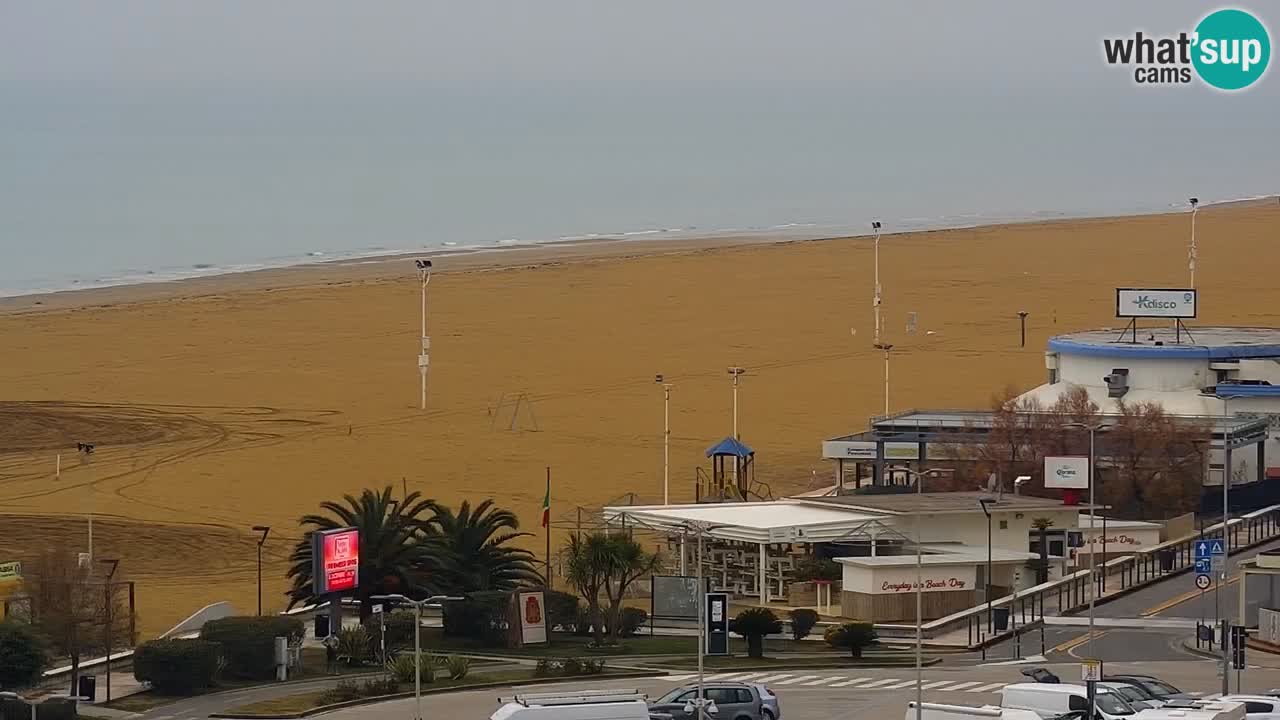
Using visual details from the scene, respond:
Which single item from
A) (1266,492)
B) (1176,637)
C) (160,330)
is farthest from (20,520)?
(160,330)

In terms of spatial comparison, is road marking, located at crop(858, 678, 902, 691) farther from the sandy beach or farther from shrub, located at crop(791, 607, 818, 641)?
the sandy beach

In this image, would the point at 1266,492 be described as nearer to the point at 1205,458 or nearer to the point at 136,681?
the point at 1205,458

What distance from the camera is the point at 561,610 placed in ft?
208

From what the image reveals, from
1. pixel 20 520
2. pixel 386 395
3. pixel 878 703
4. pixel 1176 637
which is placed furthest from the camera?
pixel 386 395

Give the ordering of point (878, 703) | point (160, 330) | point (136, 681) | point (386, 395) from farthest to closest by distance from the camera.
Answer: point (160, 330) < point (386, 395) < point (136, 681) < point (878, 703)

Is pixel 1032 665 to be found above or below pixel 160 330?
below

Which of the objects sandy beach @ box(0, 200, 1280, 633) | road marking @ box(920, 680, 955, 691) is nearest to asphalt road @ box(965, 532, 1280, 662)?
road marking @ box(920, 680, 955, 691)

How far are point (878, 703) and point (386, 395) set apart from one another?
2400 inches

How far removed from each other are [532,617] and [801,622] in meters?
7.38

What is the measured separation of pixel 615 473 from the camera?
89438 mm

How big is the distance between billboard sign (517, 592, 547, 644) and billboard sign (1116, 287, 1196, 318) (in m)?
42.8

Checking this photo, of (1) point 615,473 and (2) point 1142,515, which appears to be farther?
(1) point 615,473

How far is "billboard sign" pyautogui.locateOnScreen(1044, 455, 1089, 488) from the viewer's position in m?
77.9

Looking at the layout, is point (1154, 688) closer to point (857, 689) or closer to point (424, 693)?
point (857, 689)
